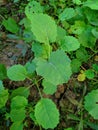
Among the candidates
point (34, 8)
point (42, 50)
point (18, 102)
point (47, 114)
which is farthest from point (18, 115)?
point (34, 8)

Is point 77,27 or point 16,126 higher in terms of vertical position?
point 77,27

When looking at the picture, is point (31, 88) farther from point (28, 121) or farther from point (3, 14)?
point (3, 14)

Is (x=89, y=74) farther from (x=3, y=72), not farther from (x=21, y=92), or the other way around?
(x=3, y=72)

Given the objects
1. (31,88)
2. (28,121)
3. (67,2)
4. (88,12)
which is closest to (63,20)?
(88,12)

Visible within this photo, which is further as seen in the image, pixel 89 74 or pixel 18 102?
pixel 89 74

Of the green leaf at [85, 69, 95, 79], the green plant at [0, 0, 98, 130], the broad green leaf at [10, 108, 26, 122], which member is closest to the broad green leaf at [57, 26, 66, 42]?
the green plant at [0, 0, 98, 130]

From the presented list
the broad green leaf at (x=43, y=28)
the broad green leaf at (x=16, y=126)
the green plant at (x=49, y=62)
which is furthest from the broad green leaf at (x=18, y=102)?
the broad green leaf at (x=43, y=28)

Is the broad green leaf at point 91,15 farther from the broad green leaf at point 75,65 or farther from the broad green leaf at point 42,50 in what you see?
the broad green leaf at point 42,50
